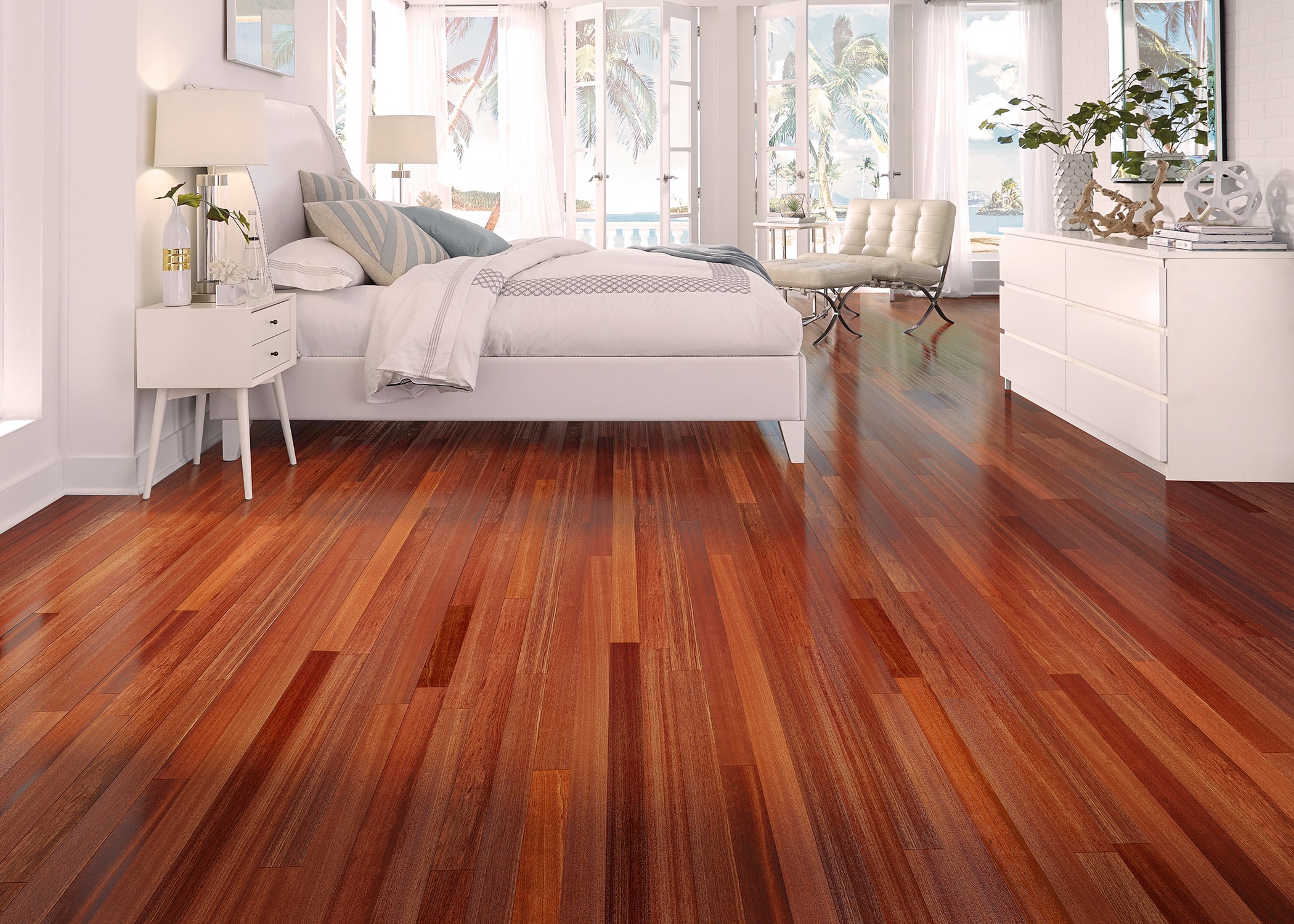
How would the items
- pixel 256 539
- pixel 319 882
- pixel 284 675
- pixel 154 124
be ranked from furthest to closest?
1. pixel 154 124
2. pixel 256 539
3. pixel 284 675
4. pixel 319 882

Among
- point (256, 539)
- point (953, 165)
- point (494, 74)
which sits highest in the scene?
point (494, 74)

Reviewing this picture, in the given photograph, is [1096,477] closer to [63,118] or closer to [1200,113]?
Result: [1200,113]

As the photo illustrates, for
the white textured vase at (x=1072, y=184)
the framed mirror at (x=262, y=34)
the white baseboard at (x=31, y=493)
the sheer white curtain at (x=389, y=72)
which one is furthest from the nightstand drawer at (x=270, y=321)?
the sheer white curtain at (x=389, y=72)

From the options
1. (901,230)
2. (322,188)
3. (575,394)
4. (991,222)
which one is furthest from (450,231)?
(991,222)

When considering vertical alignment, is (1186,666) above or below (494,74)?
below

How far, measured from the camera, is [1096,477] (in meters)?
3.74

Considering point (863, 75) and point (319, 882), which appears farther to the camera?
point (863, 75)

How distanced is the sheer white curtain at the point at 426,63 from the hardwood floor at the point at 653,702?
5.18 m

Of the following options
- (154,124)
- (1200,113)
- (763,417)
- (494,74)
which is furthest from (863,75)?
(154,124)

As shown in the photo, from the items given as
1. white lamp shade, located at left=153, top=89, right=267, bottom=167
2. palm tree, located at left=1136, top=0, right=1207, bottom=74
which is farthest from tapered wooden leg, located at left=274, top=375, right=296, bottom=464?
palm tree, located at left=1136, top=0, right=1207, bottom=74

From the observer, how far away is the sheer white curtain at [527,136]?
8570 millimetres

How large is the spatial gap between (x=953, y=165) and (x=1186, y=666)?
731 centimetres

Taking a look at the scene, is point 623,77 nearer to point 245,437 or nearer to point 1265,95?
point 1265,95

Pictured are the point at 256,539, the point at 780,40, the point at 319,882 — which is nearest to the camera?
the point at 319,882
